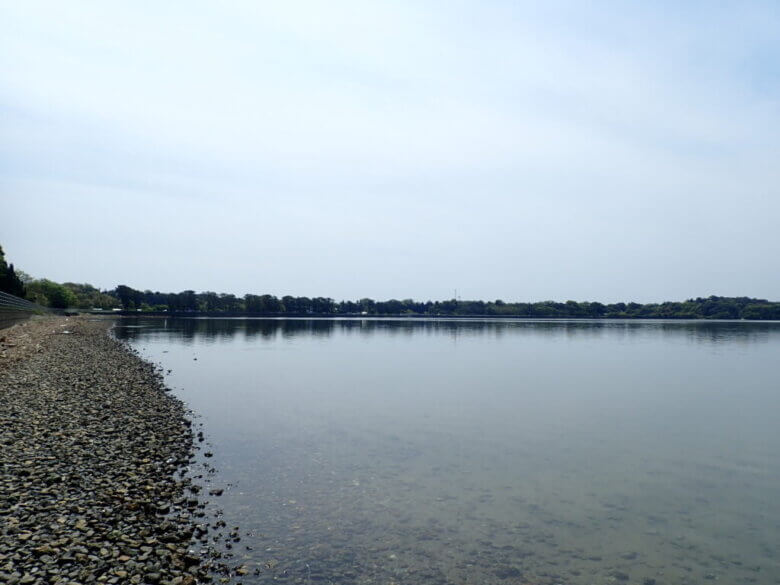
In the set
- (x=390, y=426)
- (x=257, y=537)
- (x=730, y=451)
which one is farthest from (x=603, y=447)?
(x=257, y=537)

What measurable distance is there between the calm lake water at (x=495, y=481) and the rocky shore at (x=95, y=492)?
1512mm

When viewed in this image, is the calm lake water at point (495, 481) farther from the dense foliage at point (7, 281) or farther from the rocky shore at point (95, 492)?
the dense foliage at point (7, 281)

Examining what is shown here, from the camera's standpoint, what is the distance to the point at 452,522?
1524 centimetres

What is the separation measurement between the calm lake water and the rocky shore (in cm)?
151

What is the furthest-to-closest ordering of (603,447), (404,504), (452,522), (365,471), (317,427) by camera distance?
(317,427) < (603,447) < (365,471) < (404,504) < (452,522)

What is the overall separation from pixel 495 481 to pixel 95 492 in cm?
1264

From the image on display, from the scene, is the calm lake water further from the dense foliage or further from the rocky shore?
the dense foliage

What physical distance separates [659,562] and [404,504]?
23.0 ft

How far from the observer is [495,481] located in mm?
19047

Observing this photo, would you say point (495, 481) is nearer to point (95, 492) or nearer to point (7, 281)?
point (95, 492)

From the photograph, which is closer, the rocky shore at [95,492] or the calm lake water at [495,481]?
the rocky shore at [95,492]

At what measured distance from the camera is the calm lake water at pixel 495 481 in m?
12.9

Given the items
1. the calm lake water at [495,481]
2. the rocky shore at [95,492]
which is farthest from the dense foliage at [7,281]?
the rocky shore at [95,492]

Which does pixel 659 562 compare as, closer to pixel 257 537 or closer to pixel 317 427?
pixel 257 537
